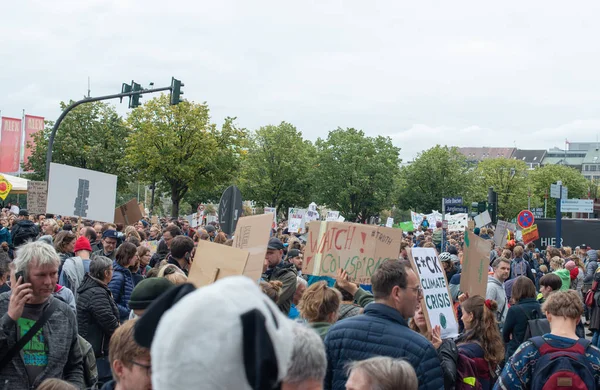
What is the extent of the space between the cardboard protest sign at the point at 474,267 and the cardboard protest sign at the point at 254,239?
1811mm

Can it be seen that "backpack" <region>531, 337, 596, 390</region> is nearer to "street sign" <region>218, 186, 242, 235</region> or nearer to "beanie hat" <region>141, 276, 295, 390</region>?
"beanie hat" <region>141, 276, 295, 390</region>

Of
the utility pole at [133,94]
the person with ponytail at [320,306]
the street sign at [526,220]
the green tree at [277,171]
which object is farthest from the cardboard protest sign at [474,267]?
the green tree at [277,171]

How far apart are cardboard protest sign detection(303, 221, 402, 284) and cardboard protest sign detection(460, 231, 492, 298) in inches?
26.6

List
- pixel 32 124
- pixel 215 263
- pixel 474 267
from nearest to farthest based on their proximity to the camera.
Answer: pixel 215 263
pixel 474 267
pixel 32 124

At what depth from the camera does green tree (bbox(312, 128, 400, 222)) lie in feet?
219

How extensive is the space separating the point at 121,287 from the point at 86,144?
4608cm

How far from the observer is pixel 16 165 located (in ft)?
147

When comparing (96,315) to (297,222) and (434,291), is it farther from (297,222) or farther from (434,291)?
(297,222)

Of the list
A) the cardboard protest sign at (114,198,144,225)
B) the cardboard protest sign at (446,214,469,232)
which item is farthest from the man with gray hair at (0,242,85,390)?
the cardboard protest sign at (446,214,469,232)

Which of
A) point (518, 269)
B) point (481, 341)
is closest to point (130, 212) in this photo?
point (518, 269)

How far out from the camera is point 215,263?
520 centimetres

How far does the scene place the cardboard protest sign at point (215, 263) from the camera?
5.03 metres

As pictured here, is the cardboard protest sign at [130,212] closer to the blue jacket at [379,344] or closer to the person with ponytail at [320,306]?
the person with ponytail at [320,306]

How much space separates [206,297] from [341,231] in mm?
5739
